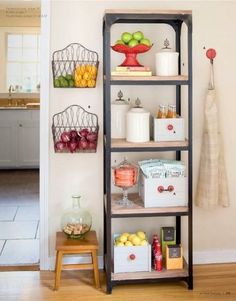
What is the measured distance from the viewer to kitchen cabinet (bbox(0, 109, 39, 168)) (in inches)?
259

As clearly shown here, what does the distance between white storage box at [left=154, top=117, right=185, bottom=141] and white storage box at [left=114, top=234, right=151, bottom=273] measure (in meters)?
0.70

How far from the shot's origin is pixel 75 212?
311 centimetres

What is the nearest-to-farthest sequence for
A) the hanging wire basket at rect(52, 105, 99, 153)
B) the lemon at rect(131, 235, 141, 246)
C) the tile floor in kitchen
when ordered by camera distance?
the lemon at rect(131, 235, 141, 246), the hanging wire basket at rect(52, 105, 99, 153), the tile floor in kitchen

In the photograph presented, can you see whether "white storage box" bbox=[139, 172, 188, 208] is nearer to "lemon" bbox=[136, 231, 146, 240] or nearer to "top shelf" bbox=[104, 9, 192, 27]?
"lemon" bbox=[136, 231, 146, 240]

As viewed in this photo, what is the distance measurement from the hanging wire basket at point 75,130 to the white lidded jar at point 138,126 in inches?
12.6

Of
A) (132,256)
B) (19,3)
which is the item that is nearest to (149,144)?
(132,256)

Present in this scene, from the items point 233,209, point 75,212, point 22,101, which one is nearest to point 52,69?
point 75,212

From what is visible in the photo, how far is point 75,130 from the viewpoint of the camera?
319 centimetres

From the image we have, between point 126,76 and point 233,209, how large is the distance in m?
1.32

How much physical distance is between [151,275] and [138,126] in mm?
947

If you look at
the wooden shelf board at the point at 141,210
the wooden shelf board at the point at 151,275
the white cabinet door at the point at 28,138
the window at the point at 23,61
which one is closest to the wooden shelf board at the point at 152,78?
the wooden shelf board at the point at 141,210

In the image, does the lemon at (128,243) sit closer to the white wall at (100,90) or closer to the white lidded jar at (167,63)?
the white wall at (100,90)

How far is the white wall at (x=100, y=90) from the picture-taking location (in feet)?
10.4

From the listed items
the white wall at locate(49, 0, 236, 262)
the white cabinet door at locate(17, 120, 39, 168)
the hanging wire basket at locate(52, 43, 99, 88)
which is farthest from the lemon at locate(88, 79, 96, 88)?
the white cabinet door at locate(17, 120, 39, 168)
